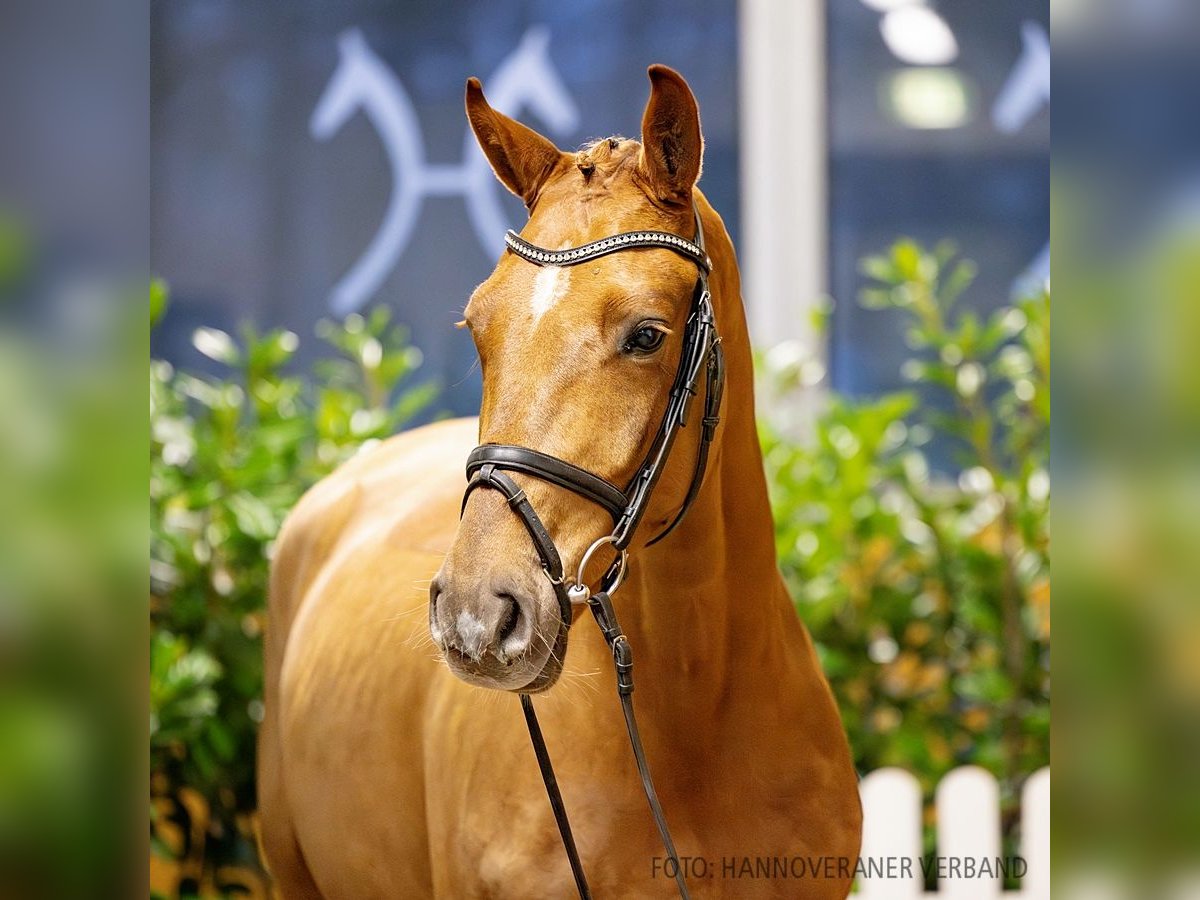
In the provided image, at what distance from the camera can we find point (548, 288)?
1.12m

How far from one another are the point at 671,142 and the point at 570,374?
286 millimetres

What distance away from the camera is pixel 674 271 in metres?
1.16

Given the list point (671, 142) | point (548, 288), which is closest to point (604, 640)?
point (548, 288)

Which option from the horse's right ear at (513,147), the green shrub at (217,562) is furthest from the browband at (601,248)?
the green shrub at (217,562)

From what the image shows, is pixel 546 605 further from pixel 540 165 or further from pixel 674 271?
pixel 540 165

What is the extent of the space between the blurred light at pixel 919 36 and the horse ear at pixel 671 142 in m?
2.25

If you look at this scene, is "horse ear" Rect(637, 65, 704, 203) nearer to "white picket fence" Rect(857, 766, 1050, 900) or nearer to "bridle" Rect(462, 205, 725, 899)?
"bridle" Rect(462, 205, 725, 899)

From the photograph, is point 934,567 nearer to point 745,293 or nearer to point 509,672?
point 745,293

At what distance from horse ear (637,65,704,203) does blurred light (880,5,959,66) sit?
2.25 meters

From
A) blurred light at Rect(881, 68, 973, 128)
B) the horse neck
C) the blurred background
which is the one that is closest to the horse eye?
the horse neck

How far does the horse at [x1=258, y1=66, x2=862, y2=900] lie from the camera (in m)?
1.08

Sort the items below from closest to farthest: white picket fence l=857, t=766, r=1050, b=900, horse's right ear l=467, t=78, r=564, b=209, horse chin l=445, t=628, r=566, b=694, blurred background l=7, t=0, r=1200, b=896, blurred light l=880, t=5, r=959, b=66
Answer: horse chin l=445, t=628, r=566, b=694, horse's right ear l=467, t=78, r=564, b=209, white picket fence l=857, t=766, r=1050, b=900, blurred background l=7, t=0, r=1200, b=896, blurred light l=880, t=5, r=959, b=66
